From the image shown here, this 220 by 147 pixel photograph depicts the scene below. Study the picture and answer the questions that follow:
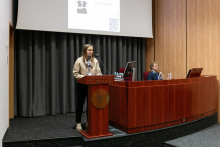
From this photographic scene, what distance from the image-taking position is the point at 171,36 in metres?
5.35

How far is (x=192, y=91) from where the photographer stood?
3760mm

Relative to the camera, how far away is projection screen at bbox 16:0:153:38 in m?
4.28

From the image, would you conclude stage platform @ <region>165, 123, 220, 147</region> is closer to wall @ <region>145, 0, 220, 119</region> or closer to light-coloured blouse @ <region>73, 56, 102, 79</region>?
wall @ <region>145, 0, 220, 119</region>

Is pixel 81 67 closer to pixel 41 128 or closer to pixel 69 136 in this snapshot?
pixel 69 136

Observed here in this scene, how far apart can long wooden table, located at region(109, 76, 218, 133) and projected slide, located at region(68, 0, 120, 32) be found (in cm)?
200


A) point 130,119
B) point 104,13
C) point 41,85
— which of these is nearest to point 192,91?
point 130,119

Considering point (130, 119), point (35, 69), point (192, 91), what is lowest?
point (130, 119)

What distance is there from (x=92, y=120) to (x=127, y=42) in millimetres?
3372

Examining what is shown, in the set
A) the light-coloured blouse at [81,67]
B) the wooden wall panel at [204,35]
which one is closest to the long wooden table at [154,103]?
the light-coloured blouse at [81,67]

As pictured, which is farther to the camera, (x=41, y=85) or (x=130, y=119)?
(x=41, y=85)

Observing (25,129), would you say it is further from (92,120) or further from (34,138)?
(92,120)

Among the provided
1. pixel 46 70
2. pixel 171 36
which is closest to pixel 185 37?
pixel 171 36

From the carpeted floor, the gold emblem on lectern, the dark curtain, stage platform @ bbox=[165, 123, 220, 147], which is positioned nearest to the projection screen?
the dark curtain

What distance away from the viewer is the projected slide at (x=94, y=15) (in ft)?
15.4
